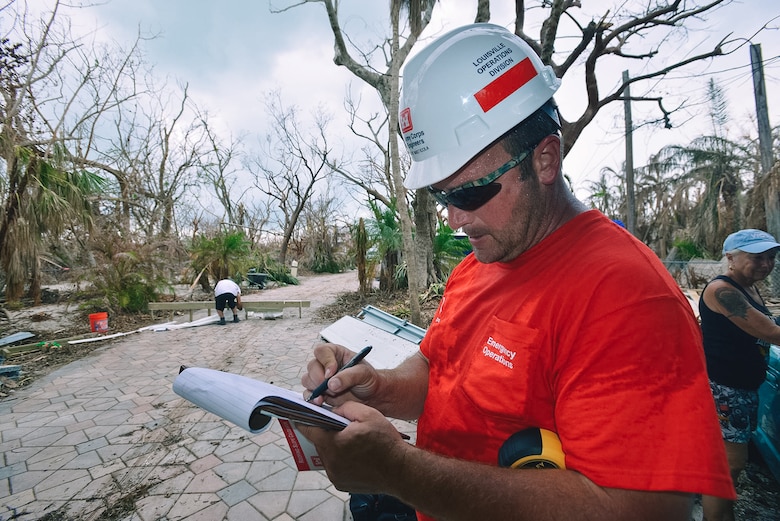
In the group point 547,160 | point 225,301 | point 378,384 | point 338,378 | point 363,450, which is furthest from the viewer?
point 225,301

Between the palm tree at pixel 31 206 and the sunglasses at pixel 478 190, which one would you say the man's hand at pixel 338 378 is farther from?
the palm tree at pixel 31 206

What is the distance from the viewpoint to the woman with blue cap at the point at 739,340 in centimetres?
246

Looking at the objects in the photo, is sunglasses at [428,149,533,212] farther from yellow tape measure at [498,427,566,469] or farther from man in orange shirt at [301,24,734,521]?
yellow tape measure at [498,427,566,469]

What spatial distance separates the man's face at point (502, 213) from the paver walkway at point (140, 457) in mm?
2564

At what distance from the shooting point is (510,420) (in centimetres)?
97

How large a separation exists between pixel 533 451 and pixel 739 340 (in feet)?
9.09

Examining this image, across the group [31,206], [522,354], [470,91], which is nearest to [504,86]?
[470,91]

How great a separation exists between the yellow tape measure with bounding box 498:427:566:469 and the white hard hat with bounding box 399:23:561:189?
0.83m

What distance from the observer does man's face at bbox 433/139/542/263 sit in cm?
114

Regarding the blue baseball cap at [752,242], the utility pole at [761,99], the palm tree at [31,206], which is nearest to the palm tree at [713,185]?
the utility pole at [761,99]

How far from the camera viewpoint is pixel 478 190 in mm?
1169

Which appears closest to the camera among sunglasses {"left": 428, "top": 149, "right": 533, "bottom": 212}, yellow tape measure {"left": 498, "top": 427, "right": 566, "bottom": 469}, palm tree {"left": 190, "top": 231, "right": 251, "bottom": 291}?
yellow tape measure {"left": 498, "top": 427, "right": 566, "bottom": 469}

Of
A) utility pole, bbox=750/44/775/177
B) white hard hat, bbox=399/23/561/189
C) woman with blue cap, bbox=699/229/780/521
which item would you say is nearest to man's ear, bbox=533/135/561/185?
white hard hat, bbox=399/23/561/189

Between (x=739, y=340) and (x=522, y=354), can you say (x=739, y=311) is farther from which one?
(x=522, y=354)
